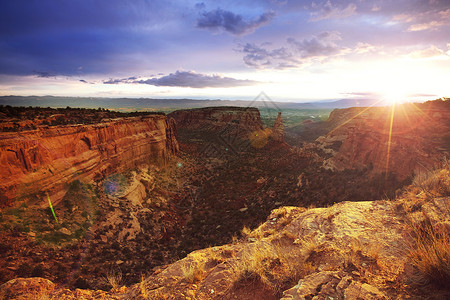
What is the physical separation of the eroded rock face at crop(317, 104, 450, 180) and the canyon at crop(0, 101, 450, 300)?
10 centimetres

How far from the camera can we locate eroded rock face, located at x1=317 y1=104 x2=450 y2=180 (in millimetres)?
14328

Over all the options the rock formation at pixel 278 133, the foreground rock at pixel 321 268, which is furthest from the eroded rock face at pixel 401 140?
the rock formation at pixel 278 133

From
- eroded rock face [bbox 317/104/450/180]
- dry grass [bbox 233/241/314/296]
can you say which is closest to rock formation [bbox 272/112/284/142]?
eroded rock face [bbox 317/104/450/180]

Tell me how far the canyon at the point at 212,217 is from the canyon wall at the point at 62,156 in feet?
0.26

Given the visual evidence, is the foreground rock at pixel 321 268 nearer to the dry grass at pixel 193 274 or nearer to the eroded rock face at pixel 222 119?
the dry grass at pixel 193 274

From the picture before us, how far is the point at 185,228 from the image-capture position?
1830 centimetres

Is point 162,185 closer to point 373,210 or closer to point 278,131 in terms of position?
point 373,210

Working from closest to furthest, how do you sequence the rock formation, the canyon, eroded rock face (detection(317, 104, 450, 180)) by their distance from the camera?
the canyon
eroded rock face (detection(317, 104, 450, 180))
the rock formation

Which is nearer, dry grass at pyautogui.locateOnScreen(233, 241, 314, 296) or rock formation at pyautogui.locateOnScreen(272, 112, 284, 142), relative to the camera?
dry grass at pyautogui.locateOnScreen(233, 241, 314, 296)

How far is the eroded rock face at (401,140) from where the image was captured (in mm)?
14328

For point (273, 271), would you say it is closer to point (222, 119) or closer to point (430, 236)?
point (430, 236)

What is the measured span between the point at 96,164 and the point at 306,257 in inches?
707

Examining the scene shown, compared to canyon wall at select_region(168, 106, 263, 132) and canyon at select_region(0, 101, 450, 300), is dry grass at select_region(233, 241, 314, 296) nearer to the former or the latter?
canyon at select_region(0, 101, 450, 300)

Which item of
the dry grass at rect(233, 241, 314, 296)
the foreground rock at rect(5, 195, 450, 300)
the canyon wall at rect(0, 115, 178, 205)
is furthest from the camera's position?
the canyon wall at rect(0, 115, 178, 205)
